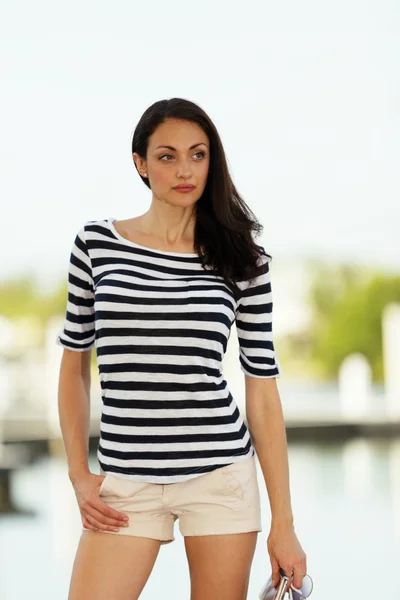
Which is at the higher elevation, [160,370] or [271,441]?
[160,370]

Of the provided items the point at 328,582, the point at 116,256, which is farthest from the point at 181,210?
the point at 328,582

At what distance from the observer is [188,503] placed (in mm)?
1816

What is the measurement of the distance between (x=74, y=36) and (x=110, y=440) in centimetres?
2357

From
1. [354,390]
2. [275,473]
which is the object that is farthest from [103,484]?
[354,390]

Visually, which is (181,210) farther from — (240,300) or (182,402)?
(182,402)

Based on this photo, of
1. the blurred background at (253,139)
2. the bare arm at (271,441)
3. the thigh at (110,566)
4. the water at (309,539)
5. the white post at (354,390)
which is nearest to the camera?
the thigh at (110,566)

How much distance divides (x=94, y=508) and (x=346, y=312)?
24.1m

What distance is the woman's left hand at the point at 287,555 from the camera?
6.08 feet

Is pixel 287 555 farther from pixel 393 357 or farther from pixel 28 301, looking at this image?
pixel 28 301

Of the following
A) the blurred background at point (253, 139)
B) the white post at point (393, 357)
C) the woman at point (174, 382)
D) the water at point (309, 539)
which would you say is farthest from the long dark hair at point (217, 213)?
the blurred background at point (253, 139)

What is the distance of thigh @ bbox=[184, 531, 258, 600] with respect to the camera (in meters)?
1.83

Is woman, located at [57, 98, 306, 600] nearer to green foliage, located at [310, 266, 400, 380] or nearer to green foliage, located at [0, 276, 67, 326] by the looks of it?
green foliage, located at [0, 276, 67, 326]

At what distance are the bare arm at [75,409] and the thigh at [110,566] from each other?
0.12 m

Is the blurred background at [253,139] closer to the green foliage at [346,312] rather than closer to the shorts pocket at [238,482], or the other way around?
the green foliage at [346,312]
